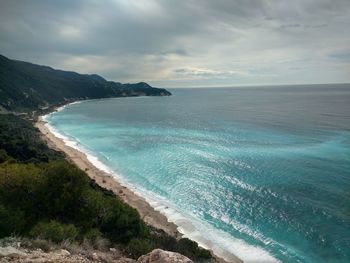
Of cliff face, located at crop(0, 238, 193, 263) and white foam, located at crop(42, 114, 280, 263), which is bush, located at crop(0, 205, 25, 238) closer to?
cliff face, located at crop(0, 238, 193, 263)

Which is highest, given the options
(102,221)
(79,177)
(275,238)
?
(79,177)

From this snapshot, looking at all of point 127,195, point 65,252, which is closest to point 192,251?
point 65,252

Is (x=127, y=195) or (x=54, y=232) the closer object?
(x=54, y=232)

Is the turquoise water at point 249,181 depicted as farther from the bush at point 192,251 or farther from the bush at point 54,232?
the bush at point 54,232

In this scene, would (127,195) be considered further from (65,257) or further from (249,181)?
(65,257)

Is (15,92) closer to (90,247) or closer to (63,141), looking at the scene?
(63,141)

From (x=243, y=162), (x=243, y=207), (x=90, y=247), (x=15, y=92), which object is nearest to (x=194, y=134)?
(x=243, y=162)

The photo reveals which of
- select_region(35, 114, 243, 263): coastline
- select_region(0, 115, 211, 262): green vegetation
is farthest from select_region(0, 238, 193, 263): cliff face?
select_region(35, 114, 243, 263): coastline
